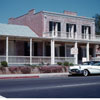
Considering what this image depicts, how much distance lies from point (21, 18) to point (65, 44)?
846 cm

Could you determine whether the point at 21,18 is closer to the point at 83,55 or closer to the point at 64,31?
the point at 64,31

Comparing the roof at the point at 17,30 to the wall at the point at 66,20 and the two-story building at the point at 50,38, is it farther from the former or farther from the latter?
the wall at the point at 66,20

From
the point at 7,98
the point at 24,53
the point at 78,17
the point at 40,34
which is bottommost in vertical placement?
the point at 7,98

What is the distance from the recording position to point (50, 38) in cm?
2872

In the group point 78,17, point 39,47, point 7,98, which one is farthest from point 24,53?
point 7,98

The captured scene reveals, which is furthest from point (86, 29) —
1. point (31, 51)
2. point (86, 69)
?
point (86, 69)

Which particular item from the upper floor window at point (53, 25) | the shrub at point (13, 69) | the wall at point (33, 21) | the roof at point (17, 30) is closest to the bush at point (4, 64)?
the shrub at point (13, 69)

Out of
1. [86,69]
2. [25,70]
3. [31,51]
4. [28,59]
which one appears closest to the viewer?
[86,69]

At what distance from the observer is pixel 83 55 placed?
35.2 meters

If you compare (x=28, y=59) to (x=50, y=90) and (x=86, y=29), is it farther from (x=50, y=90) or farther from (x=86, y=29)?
(x=50, y=90)

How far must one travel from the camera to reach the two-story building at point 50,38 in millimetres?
28484

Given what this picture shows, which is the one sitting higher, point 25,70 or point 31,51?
point 31,51

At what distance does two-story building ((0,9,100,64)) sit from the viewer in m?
28.5

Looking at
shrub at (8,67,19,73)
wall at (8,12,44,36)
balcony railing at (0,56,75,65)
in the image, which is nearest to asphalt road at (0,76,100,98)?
shrub at (8,67,19,73)
